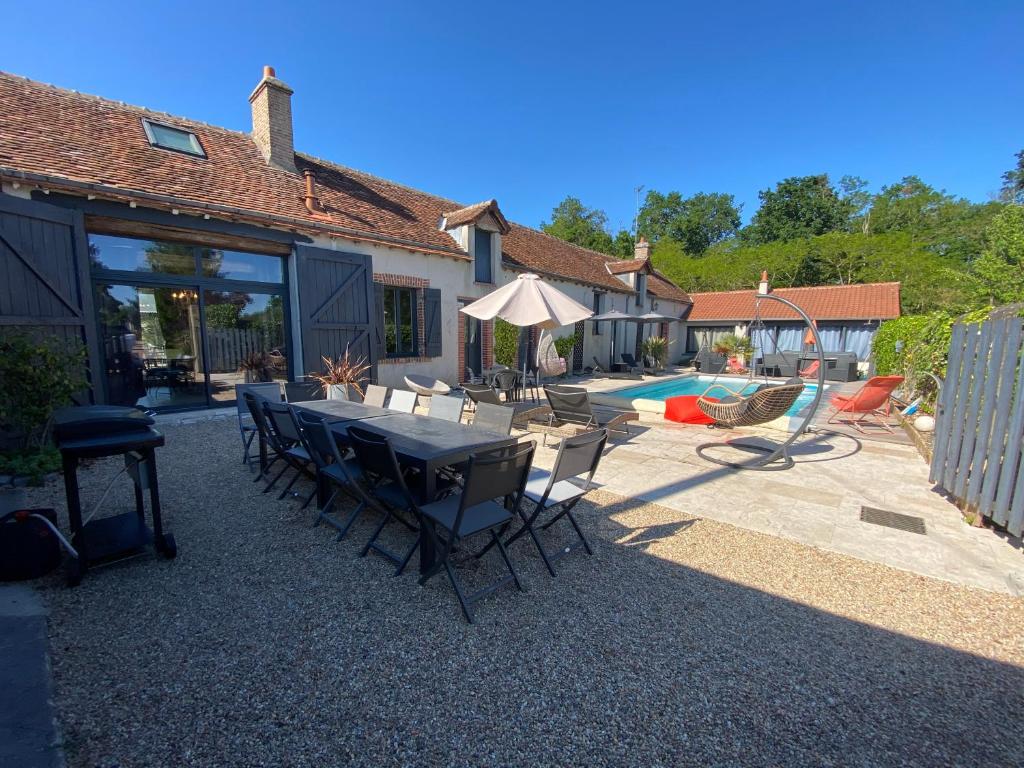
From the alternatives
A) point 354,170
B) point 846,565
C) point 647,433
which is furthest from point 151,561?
point 354,170

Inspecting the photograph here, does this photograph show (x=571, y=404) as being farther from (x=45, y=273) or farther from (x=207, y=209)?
(x=45, y=273)

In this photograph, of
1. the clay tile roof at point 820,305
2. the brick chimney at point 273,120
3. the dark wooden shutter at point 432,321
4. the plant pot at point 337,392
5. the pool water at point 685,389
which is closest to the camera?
the plant pot at point 337,392

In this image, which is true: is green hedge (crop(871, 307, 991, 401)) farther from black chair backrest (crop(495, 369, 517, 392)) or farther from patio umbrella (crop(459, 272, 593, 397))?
black chair backrest (crop(495, 369, 517, 392))

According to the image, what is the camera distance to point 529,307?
258 inches

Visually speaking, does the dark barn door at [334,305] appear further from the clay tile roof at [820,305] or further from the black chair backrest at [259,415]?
the clay tile roof at [820,305]

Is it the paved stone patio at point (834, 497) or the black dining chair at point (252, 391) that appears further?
the black dining chair at point (252, 391)

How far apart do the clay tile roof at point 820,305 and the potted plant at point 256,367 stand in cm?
1890

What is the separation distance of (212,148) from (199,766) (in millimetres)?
10656

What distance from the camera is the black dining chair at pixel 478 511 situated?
2344 mm

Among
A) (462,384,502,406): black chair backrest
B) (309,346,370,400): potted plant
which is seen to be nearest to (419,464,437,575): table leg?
(462,384,502,406): black chair backrest

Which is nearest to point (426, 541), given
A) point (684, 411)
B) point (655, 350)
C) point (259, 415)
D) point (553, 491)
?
point (553, 491)

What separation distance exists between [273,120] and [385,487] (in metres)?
9.92

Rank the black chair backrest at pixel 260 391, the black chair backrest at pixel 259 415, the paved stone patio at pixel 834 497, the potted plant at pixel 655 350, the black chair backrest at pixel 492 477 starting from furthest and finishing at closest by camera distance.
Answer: the potted plant at pixel 655 350 < the black chair backrest at pixel 260 391 < the black chair backrest at pixel 259 415 < the paved stone patio at pixel 834 497 < the black chair backrest at pixel 492 477

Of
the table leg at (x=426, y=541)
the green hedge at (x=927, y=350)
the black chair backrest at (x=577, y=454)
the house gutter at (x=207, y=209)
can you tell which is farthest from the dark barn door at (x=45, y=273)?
the green hedge at (x=927, y=350)
